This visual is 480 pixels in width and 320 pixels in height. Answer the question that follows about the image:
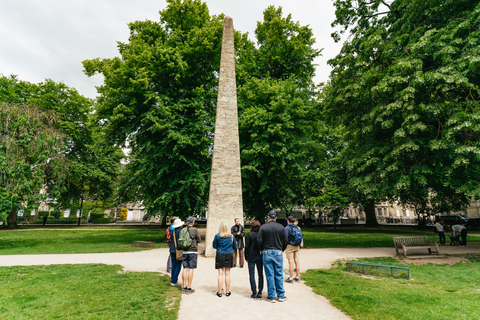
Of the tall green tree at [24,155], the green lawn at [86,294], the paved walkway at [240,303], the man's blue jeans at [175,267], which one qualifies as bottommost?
the paved walkway at [240,303]

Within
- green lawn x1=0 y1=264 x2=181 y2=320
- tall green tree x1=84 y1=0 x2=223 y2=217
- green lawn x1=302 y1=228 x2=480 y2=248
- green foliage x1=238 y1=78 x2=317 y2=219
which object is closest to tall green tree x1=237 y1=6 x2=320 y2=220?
green foliage x1=238 y1=78 x2=317 y2=219

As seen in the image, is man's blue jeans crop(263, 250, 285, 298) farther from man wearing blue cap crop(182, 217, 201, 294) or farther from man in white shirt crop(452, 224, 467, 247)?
man in white shirt crop(452, 224, 467, 247)

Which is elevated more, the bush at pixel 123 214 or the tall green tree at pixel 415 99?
the tall green tree at pixel 415 99

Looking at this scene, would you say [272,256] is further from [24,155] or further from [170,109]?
[24,155]

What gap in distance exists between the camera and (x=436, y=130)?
11.4m

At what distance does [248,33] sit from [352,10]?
8.45 meters

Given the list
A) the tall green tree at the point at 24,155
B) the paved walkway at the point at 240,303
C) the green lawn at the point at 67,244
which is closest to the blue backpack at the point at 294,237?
the paved walkway at the point at 240,303

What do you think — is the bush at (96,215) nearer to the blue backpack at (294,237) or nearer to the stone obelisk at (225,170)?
the stone obelisk at (225,170)

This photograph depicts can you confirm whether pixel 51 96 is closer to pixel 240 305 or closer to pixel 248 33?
pixel 248 33

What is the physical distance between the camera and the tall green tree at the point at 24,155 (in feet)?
41.2

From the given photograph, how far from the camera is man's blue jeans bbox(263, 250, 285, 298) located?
17.9 feet

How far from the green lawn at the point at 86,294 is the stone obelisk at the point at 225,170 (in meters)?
4.14

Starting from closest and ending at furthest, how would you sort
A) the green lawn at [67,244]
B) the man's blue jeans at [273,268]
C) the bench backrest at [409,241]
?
the man's blue jeans at [273,268], the bench backrest at [409,241], the green lawn at [67,244]

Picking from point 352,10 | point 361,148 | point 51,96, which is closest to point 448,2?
point 352,10
